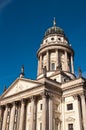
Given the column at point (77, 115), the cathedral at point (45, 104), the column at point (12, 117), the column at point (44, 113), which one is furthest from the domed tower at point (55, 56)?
the column at point (44, 113)

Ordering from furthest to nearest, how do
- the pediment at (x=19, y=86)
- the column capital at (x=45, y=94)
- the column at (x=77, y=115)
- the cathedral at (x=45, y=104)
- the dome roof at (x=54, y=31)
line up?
1. the dome roof at (x=54, y=31)
2. the pediment at (x=19, y=86)
3. the column capital at (x=45, y=94)
4. the cathedral at (x=45, y=104)
5. the column at (x=77, y=115)

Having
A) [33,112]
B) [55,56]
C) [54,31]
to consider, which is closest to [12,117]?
[33,112]

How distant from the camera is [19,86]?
3897 cm

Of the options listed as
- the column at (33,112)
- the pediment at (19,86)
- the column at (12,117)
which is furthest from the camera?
the column at (12,117)

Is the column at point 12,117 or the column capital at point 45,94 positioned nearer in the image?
the column capital at point 45,94

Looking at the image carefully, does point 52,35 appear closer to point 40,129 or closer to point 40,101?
point 40,101

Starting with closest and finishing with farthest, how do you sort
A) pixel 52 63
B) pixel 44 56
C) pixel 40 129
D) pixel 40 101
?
pixel 40 129 → pixel 40 101 → pixel 52 63 → pixel 44 56

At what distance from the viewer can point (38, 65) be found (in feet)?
165

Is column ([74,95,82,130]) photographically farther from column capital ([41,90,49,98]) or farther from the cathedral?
column capital ([41,90,49,98])

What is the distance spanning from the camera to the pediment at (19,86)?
3581cm

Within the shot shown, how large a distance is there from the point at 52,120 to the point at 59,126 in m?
2.52

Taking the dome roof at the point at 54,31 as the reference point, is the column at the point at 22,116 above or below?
below

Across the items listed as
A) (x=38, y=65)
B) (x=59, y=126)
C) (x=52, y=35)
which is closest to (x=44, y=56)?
Result: (x=38, y=65)

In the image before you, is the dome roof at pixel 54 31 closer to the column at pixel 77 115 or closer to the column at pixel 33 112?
the column at pixel 77 115
